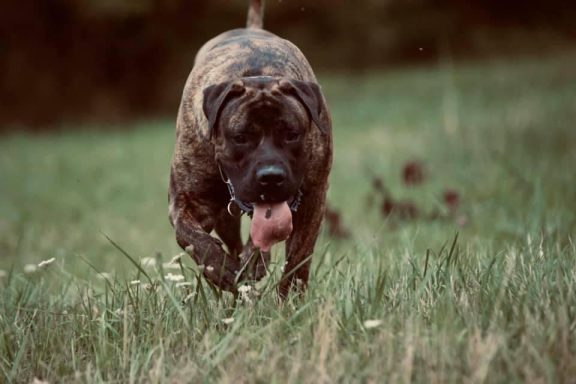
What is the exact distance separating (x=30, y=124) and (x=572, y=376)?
20.2m

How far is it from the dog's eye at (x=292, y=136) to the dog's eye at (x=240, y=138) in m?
0.21

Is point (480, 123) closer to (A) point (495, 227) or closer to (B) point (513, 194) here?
(B) point (513, 194)

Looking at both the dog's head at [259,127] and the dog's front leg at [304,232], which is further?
the dog's front leg at [304,232]

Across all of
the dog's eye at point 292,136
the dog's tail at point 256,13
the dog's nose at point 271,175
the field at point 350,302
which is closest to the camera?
the field at point 350,302

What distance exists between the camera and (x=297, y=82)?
15.2 ft

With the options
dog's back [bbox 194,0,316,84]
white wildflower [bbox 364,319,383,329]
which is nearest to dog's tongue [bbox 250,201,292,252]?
dog's back [bbox 194,0,316,84]

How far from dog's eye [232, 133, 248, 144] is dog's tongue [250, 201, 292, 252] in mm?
337

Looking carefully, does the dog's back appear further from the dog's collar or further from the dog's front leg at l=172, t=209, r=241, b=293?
the dog's front leg at l=172, t=209, r=241, b=293

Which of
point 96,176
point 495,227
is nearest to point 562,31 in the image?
point 96,176

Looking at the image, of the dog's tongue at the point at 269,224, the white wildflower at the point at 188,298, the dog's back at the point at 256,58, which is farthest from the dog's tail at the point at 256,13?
the white wildflower at the point at 188,298

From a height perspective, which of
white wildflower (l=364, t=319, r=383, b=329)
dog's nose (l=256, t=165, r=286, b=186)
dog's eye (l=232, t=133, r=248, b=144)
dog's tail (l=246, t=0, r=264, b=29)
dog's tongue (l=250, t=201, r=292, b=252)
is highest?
dog's tail (l=246, t=0, r=264, b=29)

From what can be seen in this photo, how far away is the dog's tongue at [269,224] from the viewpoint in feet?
14.3

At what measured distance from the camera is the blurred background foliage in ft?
68.7

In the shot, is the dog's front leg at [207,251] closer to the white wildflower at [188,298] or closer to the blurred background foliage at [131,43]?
the white wildflower at [188,298]
